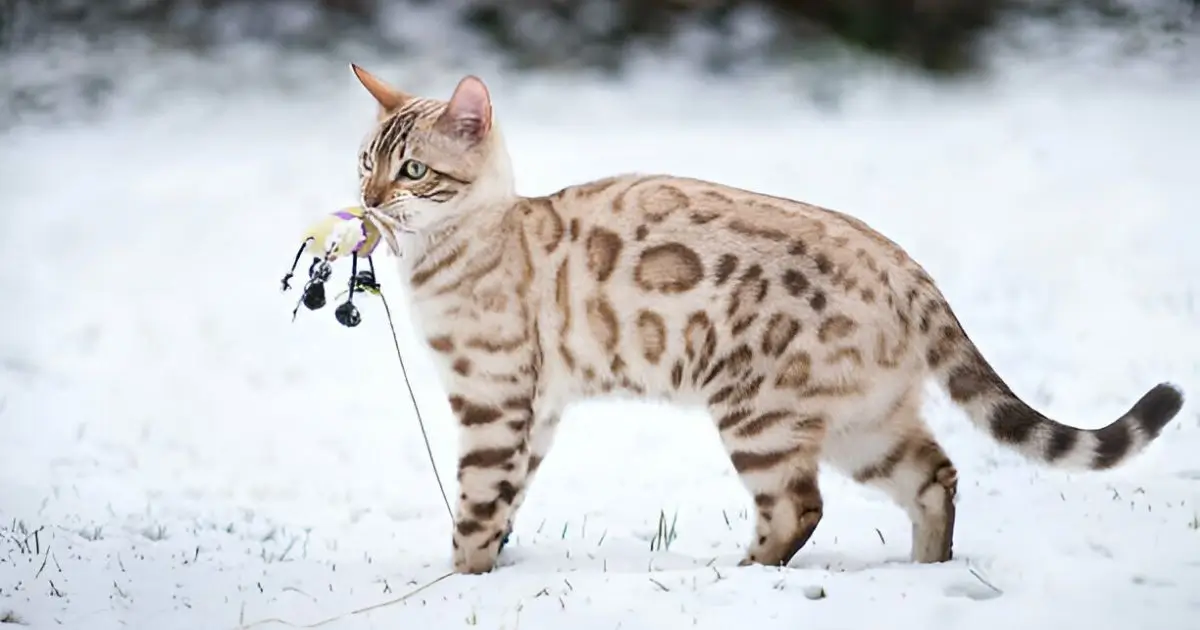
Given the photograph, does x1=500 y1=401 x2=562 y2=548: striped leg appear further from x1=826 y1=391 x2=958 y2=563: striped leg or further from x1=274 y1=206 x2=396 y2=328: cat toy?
x1=826 y1=391 x2=958 y2=563: striped leg

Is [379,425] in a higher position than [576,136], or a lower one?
lower

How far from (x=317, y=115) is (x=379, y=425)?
3.92 meters

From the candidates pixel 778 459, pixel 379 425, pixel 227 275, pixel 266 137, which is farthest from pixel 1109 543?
pixel 266 137

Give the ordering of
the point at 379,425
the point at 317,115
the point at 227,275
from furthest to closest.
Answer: the point at 317,115 < the point at 227,275 < the point at 379,425

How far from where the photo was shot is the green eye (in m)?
3.69

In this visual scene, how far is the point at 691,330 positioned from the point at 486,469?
0.72 metres

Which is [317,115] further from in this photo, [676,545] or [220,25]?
[676,545]

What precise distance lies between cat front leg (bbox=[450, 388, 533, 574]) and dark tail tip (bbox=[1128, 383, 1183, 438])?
5.41 feet

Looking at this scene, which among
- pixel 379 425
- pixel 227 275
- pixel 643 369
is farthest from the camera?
pixel 227 275

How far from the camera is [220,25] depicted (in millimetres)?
10391

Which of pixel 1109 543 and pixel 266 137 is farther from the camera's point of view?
pixel 266 137

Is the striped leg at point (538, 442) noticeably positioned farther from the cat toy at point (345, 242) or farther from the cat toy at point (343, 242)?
the cat toy at point (343, 242)

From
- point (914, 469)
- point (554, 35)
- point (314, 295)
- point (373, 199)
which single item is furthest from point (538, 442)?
point (554, 35)

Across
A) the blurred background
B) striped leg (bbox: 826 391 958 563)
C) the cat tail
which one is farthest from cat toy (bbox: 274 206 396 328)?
the blurred background
